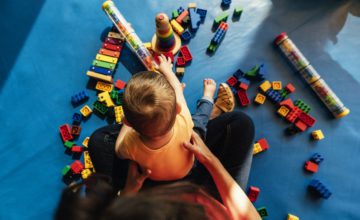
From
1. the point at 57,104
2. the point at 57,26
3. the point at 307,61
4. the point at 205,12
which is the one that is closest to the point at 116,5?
the point at 57,26

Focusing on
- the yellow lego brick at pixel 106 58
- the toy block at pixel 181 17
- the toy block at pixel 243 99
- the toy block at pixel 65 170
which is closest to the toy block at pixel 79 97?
the yellow lego brick at pixel 106 58

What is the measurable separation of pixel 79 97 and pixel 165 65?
0.36 m

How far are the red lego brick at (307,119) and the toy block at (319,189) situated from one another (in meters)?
0.21

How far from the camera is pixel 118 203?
484 mm

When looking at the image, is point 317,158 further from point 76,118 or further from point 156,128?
point 76,118

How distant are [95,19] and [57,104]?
39 cm

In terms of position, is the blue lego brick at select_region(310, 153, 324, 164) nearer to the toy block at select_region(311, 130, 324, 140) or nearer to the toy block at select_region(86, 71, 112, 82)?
the toy block at select_region(311, 130, 324, 140)

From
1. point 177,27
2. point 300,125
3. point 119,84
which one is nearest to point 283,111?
point 300,125

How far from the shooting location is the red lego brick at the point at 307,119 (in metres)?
1.16

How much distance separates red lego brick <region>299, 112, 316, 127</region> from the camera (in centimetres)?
116

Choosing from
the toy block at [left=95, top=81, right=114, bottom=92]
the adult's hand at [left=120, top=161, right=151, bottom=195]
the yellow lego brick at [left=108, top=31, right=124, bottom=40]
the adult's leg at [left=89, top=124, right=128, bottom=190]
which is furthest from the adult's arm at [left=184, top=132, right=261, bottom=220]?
the yellow lego brick at [left=108, top=31, right=124, bottom=40]

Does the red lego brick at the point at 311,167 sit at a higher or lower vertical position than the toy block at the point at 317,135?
lower

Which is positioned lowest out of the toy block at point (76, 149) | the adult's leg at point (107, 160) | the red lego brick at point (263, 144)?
the red lego brick at point (263, 144)

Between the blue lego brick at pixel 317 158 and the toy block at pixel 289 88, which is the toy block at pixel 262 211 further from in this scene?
the toy block at pixel 289 88
